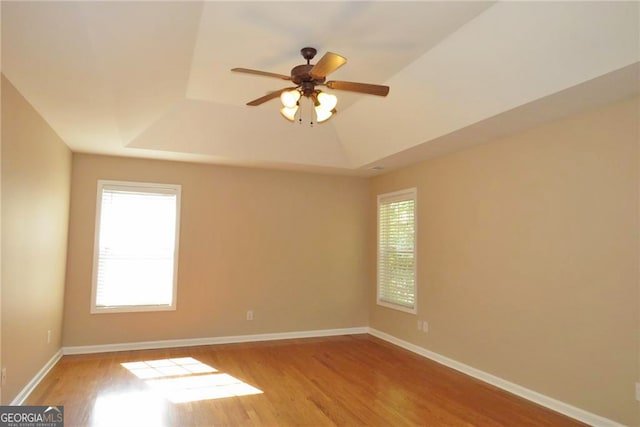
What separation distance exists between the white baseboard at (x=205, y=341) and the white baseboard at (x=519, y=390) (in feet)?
3.53

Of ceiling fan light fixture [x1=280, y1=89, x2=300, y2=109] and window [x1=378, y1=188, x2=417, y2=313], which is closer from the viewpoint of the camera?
ceiling fan light fixture [x1=280, y1=89, x2=300, y2=109]

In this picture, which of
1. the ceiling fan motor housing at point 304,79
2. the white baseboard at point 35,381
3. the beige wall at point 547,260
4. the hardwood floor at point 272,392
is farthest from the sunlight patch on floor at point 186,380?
the ceiling fan motor housing at point 304,79

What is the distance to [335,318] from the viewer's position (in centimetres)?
617

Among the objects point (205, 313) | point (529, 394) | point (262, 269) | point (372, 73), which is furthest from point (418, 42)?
point (205, 313)

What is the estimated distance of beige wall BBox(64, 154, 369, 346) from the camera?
496 cm

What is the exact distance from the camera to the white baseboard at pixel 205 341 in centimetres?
488

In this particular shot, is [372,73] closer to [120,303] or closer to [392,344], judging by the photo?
[392,344]

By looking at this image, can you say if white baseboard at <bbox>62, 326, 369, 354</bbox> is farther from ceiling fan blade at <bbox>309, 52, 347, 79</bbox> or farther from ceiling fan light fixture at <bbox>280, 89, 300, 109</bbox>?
ceiling fan blade at <bbox>309, 52, 347, 79</bbox>

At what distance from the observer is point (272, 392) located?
A: 3670mm

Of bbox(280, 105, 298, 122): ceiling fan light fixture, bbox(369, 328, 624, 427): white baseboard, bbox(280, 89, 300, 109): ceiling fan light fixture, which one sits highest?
bbox(280, 89, 300, 109): ceiling fan light fixture

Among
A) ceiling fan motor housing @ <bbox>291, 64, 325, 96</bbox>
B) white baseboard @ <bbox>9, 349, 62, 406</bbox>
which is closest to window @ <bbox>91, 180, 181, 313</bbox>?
white baseboard @ <bbox>9, 349, 62, 406</bbox>

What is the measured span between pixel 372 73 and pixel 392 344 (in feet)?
12.2

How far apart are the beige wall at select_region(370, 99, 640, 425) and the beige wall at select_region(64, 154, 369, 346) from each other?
5.30 feet

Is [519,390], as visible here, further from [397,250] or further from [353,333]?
[353,333]
